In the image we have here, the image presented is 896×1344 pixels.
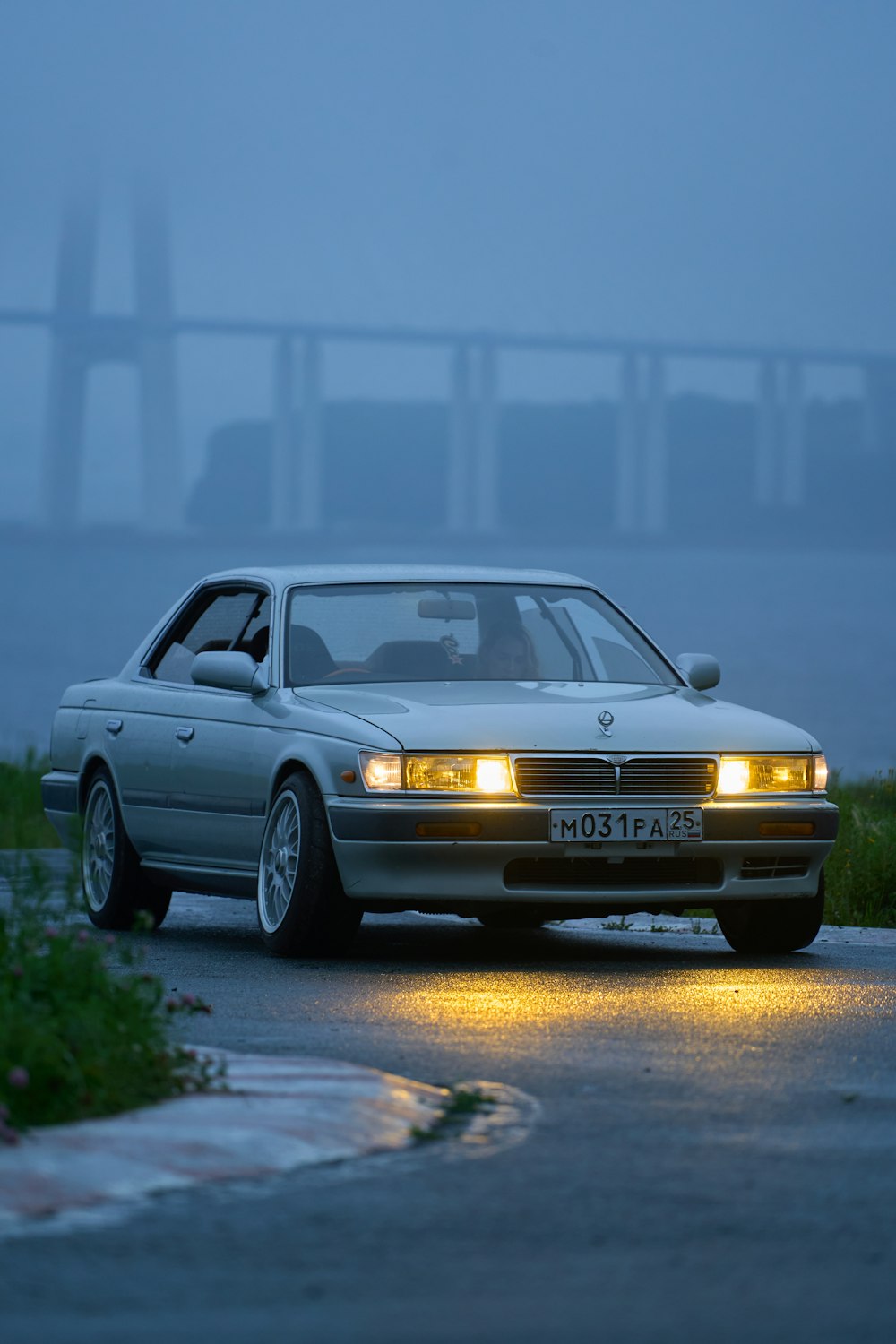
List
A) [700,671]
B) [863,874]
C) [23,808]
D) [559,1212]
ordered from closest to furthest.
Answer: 1. [559,1212]
2. [700,671]
3. [863,874]
4. [23,808]

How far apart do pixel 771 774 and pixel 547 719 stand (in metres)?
0.90

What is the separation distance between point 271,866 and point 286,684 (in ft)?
2.54

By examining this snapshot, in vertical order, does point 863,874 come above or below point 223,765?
below

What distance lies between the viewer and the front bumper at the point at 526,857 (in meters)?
9.36

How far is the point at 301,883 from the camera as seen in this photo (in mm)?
9508

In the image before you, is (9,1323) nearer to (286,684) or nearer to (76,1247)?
(76,1247)

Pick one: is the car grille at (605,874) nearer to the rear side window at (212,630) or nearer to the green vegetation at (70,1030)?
the rear side window at (212,630)

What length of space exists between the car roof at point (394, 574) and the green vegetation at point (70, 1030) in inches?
181

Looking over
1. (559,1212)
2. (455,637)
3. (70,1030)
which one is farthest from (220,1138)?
(455,637)

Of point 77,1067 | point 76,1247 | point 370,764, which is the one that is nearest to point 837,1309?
point 76,1247

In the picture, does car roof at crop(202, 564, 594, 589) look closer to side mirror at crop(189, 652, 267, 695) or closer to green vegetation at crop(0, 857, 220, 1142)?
side mirror at crop(189, 652, 267, 695)

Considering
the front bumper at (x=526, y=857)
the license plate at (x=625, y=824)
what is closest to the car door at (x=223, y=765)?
the front bumper at (x=526, y=857)

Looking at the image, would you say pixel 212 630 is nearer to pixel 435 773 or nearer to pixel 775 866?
pixel 435 773

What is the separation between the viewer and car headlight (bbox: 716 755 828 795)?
974 cm
